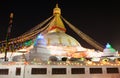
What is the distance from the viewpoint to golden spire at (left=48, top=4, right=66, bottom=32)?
2342 inches

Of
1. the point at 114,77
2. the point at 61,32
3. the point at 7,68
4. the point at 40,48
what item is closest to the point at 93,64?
the point at 114,77

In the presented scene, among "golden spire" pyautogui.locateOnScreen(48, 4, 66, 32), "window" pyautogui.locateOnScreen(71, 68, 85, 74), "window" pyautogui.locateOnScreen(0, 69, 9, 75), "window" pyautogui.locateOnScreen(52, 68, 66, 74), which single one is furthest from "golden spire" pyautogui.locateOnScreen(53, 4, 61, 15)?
"window" pyautogui.locateOnScreen(0, 69, 9, 75)

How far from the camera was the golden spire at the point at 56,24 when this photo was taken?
59494 mm

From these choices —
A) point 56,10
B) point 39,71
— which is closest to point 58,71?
point 39,71

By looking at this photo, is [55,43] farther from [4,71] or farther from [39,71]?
[4,71]

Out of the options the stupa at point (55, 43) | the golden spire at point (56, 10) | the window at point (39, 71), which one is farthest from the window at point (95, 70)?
the golden spire at point (56, 10)

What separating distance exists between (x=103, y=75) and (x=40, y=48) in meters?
15.7

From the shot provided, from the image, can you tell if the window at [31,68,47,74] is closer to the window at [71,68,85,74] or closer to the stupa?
the window at [71,68,85,74]

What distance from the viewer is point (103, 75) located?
33.3 m

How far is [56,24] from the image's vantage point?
196ft

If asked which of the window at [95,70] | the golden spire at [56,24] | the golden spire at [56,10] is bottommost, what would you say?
the window at [95,70]

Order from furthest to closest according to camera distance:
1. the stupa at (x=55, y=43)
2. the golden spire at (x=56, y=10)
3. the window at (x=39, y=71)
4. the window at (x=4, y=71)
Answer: the golden spire at (x=56, y=10) < the stupa at (x=55, y=43) < the window at (x=4, y=71) < the window at (x=39, y=71)

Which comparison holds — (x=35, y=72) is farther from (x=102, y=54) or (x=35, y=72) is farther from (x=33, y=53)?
(x=102, y=54)

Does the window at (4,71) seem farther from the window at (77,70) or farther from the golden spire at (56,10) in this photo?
the golden spire at (56,10)
